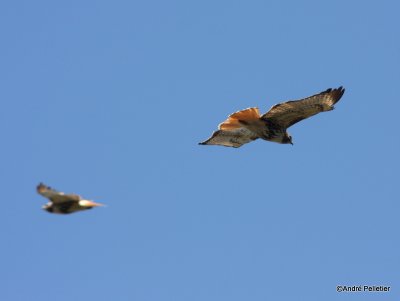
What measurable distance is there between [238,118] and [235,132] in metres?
1.07

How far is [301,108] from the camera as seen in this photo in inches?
752

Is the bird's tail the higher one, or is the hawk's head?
the bird's tail

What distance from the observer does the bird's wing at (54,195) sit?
48.0 feet

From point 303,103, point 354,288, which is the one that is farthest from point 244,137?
point 354,288

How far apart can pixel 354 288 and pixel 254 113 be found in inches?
238

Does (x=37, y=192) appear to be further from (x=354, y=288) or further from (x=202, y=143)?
(x=354, y=288)

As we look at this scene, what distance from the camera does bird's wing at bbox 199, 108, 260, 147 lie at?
1917cm

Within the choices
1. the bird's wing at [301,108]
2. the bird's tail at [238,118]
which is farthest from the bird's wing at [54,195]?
the bird's wing at [301,108]

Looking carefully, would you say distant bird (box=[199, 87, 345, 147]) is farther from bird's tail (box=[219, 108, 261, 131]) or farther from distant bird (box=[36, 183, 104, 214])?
distant bird (box=[36, 183, 104, 214])

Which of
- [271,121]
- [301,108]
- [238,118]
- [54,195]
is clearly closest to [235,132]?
[238,118]

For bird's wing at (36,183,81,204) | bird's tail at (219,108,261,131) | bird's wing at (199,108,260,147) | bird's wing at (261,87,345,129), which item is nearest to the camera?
bird's wing at (36,183,81,204)

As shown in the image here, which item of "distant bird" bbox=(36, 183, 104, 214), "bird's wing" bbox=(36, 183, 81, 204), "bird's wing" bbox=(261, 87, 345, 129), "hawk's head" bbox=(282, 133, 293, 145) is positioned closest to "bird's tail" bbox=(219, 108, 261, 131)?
"bird's wing" bbox=(261, 87, 345, 129)

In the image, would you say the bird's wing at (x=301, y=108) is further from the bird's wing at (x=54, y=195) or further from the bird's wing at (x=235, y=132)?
the bird's wing at (x=54, y=195)

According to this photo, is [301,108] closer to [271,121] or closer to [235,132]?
[271,121]
